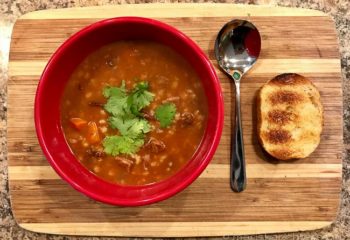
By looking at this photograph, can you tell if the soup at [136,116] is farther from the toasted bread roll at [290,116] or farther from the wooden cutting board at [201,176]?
the toasted bread roll at [290,116]

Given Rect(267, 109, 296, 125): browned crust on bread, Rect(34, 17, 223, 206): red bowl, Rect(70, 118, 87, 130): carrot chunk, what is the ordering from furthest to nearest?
Rect(267, 109, 296, 125): browned crust on bread, Rect(70, 118, 87, 130): carrot chunk, Rect(34, 17, 223, 206): red bowl

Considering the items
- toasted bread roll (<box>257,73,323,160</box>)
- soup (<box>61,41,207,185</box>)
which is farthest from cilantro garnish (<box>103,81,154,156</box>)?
toasted bread roll (<box>257,73,323,160</box>)

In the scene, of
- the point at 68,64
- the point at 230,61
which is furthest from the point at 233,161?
the point at 68,64

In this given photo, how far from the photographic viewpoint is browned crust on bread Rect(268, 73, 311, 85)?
2.09m

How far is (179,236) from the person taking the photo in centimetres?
212

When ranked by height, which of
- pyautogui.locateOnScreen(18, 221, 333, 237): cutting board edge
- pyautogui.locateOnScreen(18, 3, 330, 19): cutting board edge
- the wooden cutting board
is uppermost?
pyautogui.locateOnScreen(18, 3, 330, 19): cutting board edge

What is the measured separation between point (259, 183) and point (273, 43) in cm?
63

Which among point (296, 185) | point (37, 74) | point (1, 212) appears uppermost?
point (37, 74)

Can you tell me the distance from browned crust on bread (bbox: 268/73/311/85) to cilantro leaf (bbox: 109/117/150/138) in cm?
59

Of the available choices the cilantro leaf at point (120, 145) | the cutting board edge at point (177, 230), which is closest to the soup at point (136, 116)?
the cilantro leaf at point (120, 145)

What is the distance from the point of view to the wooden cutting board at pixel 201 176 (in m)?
2.11

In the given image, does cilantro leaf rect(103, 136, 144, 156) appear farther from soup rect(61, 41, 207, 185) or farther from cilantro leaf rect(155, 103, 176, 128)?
cilantro leaf rect(155, 103, 176, 128)

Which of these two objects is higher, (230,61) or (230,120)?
(230,61)

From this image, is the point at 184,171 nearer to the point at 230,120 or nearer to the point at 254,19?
the point at 230,120
